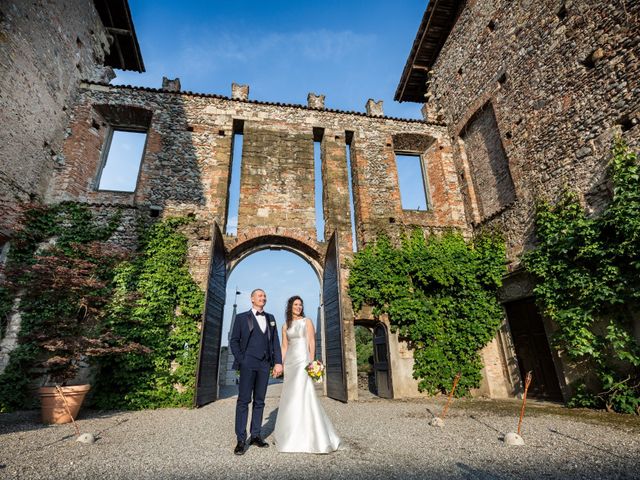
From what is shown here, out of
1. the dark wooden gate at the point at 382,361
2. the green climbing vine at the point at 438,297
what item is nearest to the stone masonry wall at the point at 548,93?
the green climbing vine at the point at 438,297

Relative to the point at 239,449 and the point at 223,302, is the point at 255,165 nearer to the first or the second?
the point at 223,302

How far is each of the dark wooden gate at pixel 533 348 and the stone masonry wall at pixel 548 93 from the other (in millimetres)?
1138

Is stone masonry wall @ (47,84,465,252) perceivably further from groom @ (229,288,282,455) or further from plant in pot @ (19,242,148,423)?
groom @ (229,288,282,455)

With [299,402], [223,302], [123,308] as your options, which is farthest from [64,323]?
[299,402]

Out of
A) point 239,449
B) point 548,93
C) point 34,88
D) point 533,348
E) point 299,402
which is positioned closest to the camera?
point 239,449

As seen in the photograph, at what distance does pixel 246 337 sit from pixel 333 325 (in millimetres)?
3844

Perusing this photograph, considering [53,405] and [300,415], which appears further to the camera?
[53,405]

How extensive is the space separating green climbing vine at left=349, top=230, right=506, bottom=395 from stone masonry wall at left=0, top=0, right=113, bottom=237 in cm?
790

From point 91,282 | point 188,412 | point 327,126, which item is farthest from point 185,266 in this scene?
point 327,126

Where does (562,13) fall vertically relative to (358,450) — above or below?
above

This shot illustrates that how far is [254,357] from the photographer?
3.21 m

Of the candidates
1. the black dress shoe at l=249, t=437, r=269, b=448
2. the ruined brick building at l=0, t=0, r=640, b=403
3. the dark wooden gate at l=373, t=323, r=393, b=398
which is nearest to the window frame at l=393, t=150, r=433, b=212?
the ruined brick building at l=0, t=0, r=640, b=403

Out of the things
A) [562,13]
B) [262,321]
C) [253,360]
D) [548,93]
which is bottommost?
[253,360]

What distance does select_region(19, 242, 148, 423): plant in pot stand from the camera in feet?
15.3
